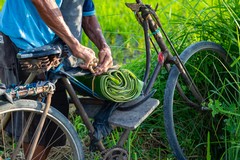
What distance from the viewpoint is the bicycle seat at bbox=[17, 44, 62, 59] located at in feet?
10.3

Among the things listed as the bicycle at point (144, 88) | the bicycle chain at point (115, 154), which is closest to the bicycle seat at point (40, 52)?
the bicycle at point (144, 88)

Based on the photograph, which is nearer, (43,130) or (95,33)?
(43,130)

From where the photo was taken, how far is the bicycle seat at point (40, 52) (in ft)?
10.3

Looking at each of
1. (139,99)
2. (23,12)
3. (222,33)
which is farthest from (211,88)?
(23,12)

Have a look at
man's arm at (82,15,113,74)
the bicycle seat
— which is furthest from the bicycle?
man's arm at (82,15,113,74)

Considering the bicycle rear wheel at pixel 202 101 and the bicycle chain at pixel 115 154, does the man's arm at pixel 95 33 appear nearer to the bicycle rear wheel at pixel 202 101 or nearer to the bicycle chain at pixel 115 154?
the bicycle chain at pixel 115 154

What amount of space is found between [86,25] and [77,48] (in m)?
0.53

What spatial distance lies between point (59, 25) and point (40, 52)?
183 mm

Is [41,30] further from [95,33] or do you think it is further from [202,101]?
[202,101]

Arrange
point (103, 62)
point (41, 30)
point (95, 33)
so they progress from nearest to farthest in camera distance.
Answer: point (41, 30) < point (103, 62) < point (95, 33)

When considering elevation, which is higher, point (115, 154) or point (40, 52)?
point (40, 52)

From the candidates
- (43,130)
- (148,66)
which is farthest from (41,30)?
(148,66)

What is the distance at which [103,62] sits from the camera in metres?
3.58

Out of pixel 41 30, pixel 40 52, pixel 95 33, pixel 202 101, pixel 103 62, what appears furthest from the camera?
pixel 202 101
